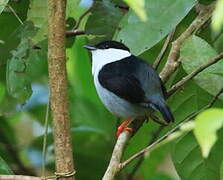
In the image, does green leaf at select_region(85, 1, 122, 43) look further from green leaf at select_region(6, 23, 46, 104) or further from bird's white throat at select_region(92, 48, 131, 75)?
bird's white throat at select_region(92, 48, 131, 75)

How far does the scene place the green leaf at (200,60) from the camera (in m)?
2.26

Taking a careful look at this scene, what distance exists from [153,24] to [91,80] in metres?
1.54

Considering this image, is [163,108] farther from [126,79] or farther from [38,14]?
[38,14]

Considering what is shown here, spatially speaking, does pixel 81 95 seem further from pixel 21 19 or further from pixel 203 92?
pixel 203 92

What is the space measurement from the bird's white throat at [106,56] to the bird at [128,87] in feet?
0.16

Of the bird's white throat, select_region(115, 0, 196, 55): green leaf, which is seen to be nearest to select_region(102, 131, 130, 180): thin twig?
select_region(115, 0, 196, 55): green leaf

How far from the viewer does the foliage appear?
Answer: 7.58 ft

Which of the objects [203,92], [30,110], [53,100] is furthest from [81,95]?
[53,100]

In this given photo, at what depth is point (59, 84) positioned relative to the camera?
2.03 m

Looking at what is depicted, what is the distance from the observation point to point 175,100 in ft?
8.83

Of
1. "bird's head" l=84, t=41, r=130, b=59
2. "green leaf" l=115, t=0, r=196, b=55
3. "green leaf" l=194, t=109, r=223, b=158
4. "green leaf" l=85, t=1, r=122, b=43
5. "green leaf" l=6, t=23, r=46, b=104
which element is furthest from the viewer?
"bird's head" l=84, t=41, r=130, b=59

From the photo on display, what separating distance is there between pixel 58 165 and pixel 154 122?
1.04 meters

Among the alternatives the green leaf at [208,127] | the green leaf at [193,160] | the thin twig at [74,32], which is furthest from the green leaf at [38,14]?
the green leaf at [208,127]

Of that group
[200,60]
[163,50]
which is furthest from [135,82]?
[200,60]
